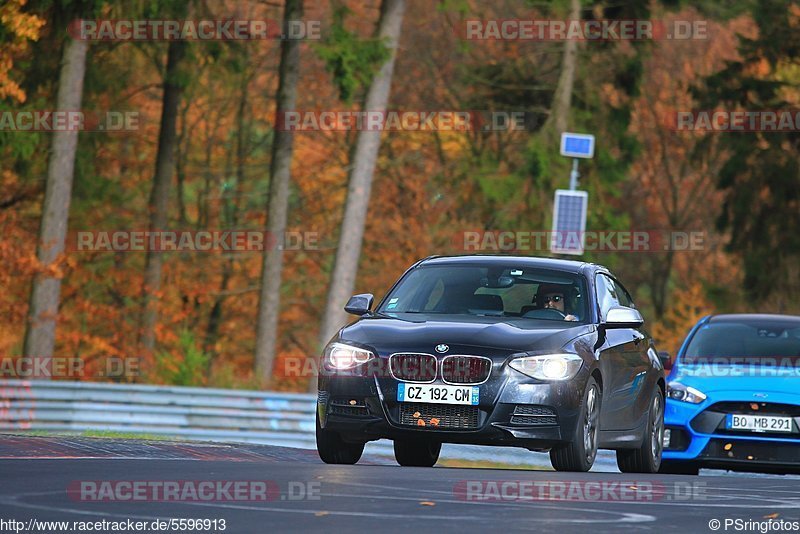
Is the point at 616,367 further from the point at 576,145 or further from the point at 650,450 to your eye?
the point at 576,145

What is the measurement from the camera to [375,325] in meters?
12.9

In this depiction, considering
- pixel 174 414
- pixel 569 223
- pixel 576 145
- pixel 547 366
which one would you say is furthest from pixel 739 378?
pixel 569 223

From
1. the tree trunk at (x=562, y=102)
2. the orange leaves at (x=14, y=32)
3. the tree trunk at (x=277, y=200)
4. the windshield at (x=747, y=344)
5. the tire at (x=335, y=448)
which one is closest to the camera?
the tire at (x=335, y=448)

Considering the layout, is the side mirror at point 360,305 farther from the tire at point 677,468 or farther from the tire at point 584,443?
the tire at point 677,468

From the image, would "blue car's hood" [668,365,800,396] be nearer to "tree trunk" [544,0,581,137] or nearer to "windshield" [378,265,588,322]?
"windshield" [378,265,588,322]

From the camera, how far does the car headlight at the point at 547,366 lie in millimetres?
12344

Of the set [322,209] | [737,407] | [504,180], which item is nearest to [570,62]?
[504,180]

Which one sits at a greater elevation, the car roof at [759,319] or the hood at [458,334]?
the hood at [458,334]

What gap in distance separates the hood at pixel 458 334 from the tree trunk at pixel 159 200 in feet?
91.3

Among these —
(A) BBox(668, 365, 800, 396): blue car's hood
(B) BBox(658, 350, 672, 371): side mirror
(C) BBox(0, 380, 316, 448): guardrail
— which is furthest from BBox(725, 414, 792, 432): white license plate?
(C) BBox(0, 380, 316, 448): guardrail

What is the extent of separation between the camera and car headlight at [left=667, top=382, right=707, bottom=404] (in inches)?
632

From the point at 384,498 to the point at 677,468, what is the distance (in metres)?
6.94

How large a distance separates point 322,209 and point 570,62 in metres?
11.3

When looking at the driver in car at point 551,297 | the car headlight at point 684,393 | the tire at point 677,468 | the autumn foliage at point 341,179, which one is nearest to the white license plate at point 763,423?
the car headlight at point 684,393
